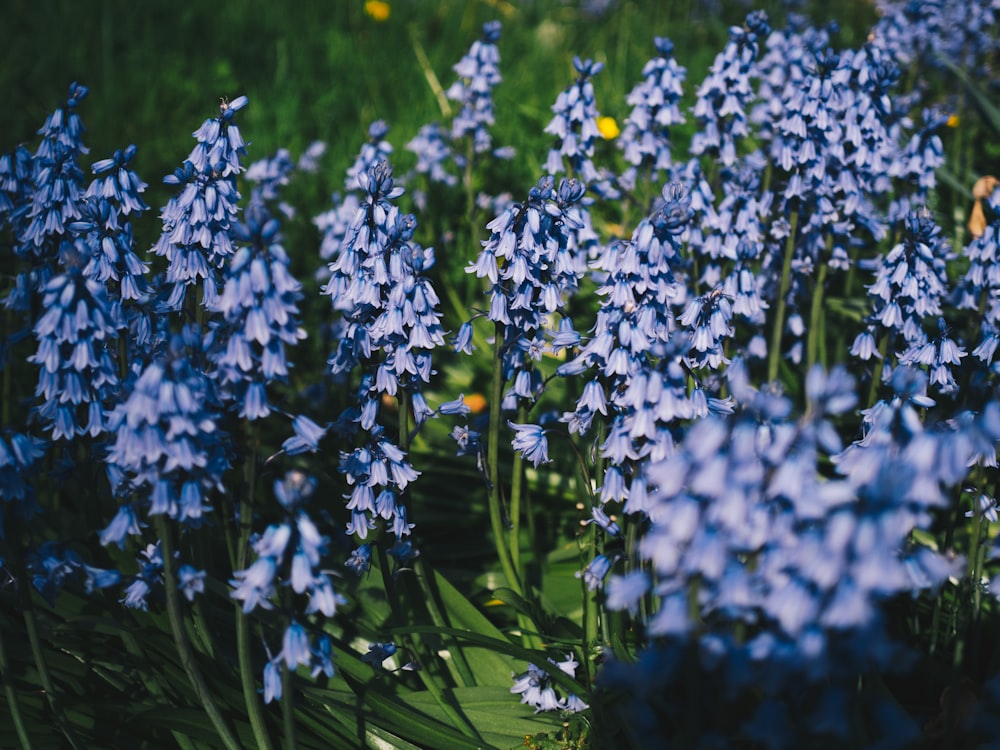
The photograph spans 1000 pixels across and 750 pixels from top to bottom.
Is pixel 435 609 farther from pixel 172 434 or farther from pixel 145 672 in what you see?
pixel 172 434

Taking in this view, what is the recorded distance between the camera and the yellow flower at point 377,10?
9437 millimetres

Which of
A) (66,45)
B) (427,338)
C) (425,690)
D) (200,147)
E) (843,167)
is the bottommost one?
(425,690)

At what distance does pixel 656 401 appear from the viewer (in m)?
2.47

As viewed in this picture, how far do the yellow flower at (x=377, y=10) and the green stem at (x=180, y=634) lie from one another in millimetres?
7854

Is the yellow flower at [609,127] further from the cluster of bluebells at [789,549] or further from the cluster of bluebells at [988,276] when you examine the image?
the cluster of bluebells at [789,549]

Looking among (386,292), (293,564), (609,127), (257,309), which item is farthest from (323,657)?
(609,127)

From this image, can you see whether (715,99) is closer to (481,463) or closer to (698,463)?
(481,463)

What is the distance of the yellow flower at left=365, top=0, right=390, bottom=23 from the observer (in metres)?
9.44

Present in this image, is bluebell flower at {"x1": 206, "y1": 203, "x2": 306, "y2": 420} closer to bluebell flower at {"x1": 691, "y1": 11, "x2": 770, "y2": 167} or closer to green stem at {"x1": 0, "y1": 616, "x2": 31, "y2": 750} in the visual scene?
green stem at {"x1": 0, "y1": 616, "x2": 31, "y2": 750}

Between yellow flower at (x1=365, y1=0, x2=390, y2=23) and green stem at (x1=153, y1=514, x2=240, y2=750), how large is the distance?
25.8ft

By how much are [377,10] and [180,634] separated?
320 inches

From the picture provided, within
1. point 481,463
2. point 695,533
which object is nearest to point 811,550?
point 695,533

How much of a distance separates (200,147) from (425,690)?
6.53ft

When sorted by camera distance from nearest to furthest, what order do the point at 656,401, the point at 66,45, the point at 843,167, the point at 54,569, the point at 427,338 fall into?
the point at 656,401
the point at 54,569
the point at 427,338
the point at 843,167
the point at 66,45
